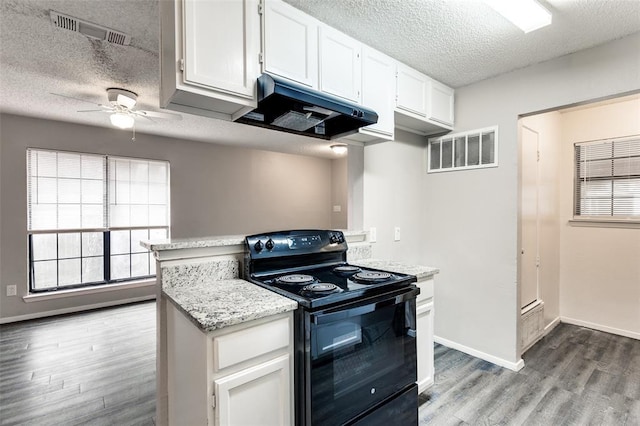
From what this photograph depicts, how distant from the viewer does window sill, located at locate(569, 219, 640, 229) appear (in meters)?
3.16

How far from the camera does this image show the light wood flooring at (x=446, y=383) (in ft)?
6.59

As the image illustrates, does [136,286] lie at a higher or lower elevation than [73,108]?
lower

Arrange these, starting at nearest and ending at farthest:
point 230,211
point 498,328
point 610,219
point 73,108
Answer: point 498,328 < point 610,219 < point 73,108 < point 230,211

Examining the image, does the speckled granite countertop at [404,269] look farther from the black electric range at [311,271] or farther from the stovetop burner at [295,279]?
the stovetop burner at [295,279]

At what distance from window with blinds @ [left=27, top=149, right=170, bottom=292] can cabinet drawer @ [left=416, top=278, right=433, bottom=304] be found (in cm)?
433

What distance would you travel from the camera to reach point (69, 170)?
4234 mm

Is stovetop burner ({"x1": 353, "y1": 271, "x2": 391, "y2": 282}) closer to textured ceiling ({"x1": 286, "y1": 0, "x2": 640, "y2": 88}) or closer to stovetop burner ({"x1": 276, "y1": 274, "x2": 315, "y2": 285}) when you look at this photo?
stovetop burner ({"x1": 276, "y1": 274, "x2": 315, "y2": 285})

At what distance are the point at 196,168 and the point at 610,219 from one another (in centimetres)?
557

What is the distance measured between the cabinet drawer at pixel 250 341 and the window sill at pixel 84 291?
4.24 meters

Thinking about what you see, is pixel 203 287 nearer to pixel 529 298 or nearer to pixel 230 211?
pixel 529 298

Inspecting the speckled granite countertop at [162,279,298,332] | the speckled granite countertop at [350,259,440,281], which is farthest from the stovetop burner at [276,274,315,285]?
the speckled granite countertop at [350,259,440,281]

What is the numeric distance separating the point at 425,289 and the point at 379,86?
4.65 feet

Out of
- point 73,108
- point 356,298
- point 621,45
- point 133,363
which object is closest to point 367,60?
point 356,298

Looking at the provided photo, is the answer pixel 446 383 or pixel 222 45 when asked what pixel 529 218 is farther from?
pixel 222 45
